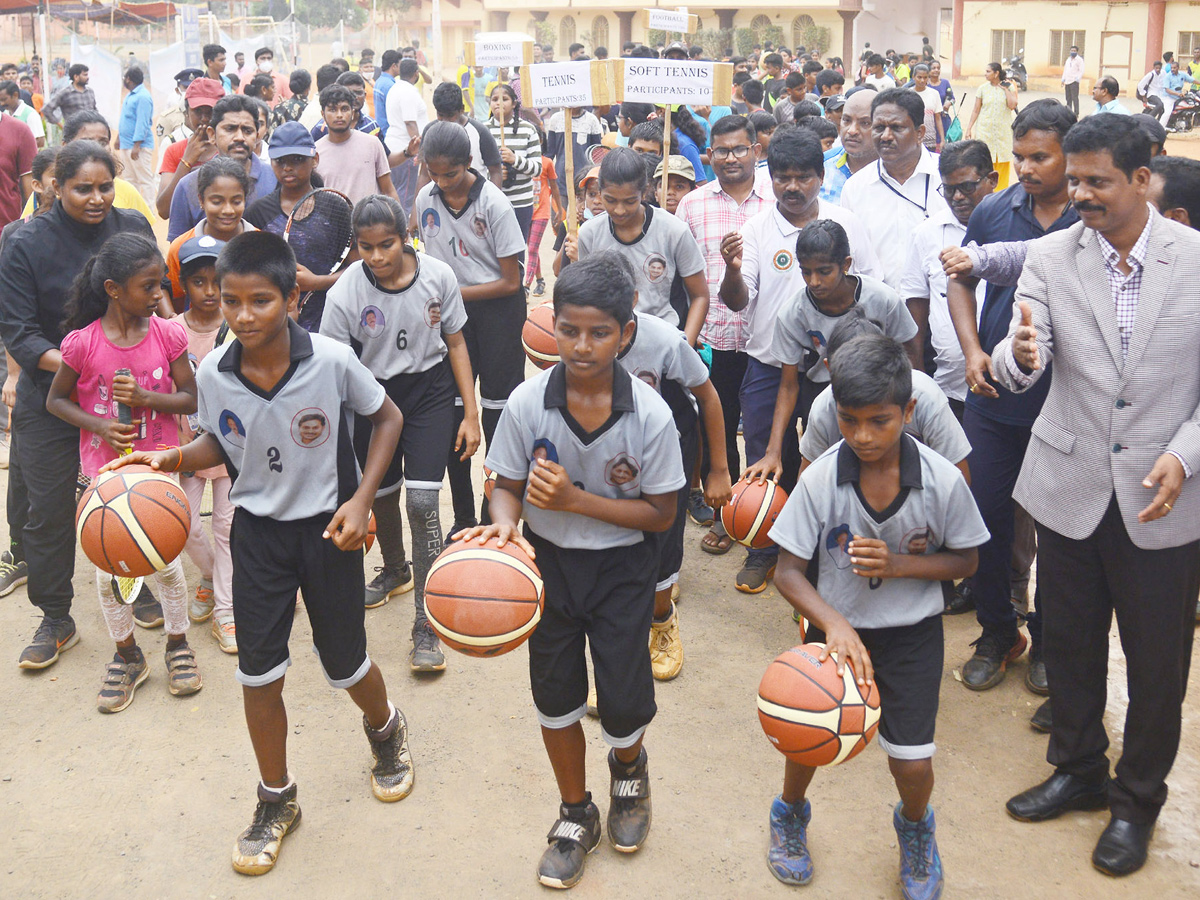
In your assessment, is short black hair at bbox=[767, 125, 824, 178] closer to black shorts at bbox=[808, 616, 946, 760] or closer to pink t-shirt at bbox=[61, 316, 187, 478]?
black shorts at bbox=[808, 616, 946, 760]

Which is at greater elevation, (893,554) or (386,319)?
(386,319)

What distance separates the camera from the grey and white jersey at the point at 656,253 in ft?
18.7

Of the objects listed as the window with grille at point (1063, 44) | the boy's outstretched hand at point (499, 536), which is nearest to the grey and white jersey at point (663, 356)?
the boy's outstretched hand at point (499, 536)

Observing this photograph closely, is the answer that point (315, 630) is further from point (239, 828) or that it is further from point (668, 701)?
point (668, 701)

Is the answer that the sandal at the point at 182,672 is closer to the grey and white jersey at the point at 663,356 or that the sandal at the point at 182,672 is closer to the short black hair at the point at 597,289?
the grey and white jersey at the point at 663,356

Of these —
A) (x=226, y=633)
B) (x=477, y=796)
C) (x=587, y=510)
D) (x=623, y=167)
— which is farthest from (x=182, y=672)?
(x=623, y=167)

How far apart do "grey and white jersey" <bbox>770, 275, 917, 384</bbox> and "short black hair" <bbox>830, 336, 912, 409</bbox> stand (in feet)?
4.77

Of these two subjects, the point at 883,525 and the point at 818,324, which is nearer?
the point at 883,525

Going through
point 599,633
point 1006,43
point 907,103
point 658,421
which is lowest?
point 599,633

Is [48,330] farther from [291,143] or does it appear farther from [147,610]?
[291,143]

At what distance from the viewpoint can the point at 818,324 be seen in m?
5.20

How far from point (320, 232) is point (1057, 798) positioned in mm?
4501

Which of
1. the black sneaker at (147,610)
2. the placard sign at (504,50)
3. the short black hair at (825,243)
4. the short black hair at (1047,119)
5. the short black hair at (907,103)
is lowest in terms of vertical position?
the black sneaker at (147,610)

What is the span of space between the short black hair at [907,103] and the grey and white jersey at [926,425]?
2748 mm
